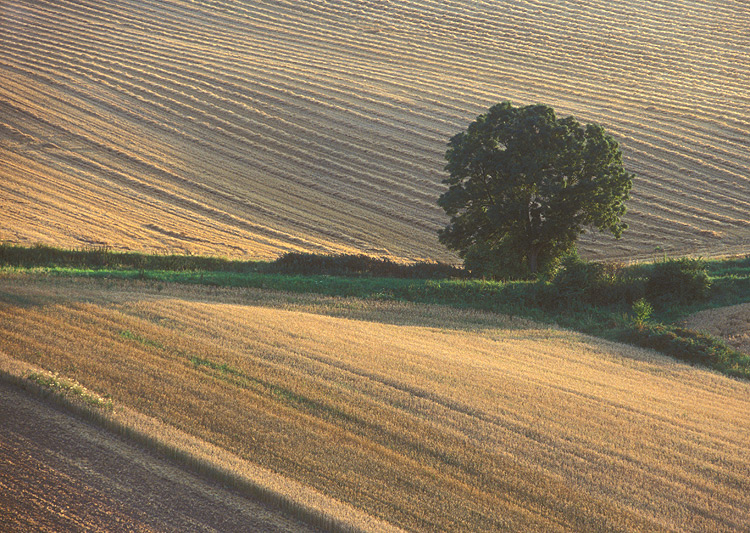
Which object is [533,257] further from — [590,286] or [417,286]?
[417,286]

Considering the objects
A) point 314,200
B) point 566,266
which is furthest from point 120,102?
point 566,266

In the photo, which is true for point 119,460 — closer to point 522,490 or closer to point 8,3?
point 522,490

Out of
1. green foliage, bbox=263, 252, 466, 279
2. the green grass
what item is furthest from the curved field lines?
green foliage, bbox=263, 252, 466, 279

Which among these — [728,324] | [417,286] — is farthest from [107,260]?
[728,324]

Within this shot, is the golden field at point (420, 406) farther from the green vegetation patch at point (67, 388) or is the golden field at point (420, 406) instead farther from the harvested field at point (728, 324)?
the harvested field at point (728, 324)

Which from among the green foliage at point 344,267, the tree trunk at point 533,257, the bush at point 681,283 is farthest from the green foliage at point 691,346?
the green foliage at point 344,267

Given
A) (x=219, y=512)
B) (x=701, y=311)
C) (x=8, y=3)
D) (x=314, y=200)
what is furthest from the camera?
(x=8, y=3)
